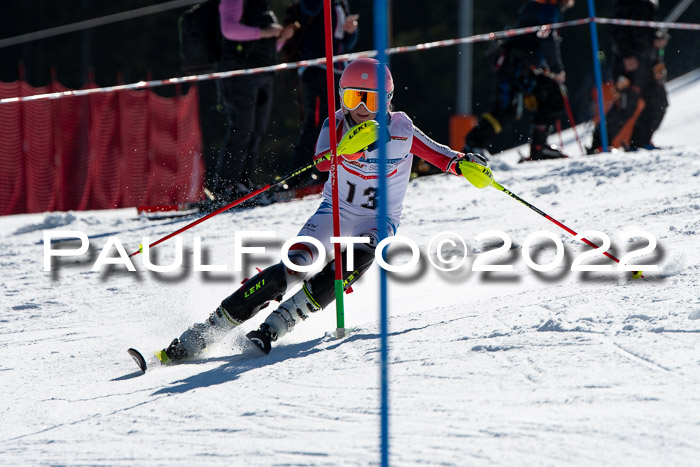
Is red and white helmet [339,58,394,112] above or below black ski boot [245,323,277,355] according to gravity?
above

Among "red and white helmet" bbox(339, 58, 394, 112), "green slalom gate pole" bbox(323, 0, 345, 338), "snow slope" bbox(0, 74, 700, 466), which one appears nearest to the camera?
"snow slope" bbox(0, 74, 700, 466)

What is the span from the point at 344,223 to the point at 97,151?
328 inches

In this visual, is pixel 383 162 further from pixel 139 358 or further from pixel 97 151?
pixel 97 151

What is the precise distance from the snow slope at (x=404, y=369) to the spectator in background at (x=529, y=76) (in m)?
2.59

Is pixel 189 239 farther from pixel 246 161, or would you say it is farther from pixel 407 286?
pixel 407 286

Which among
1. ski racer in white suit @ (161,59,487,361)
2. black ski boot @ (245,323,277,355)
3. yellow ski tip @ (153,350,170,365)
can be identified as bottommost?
yellow ski tip @ (153,350,170,365)

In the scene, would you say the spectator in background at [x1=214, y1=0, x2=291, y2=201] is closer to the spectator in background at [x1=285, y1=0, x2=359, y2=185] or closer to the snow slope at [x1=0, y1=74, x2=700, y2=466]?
the spectator in background at [x1=285, y1=0, x2=359, y2=185]

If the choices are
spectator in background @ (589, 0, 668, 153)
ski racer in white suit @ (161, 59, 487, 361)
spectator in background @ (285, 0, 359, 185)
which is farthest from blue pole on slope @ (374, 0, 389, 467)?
spectator in background @ (589, 0, 668, 153)

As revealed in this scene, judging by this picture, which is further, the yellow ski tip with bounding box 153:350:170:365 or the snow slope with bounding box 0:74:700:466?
the yellow ski tip with bounding box 153:350:170:365

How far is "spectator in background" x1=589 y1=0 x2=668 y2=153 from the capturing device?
33.8ft

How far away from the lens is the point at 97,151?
12727 mm

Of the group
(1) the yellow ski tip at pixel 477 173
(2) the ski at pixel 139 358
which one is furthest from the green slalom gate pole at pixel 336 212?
(2) the ski at pixel 139 358

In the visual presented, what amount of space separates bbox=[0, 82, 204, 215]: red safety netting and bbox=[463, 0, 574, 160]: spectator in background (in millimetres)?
4024

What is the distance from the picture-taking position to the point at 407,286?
19.6ft
